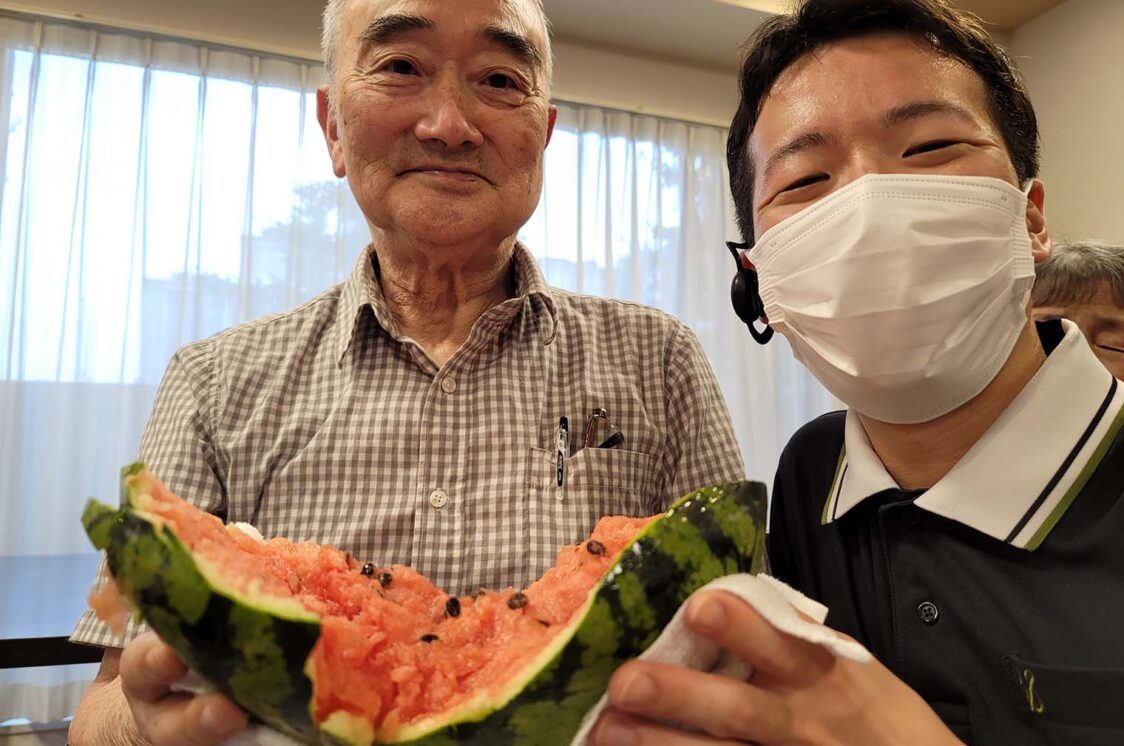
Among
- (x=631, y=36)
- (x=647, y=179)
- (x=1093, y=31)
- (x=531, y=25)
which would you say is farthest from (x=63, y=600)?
(x=1093, y=31)

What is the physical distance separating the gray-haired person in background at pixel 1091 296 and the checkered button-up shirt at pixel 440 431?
4.15 feet

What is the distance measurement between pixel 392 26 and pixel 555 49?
13.9ft

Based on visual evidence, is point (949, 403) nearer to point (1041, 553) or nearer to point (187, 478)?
point (1041, 553)

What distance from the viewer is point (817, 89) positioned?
1387mm

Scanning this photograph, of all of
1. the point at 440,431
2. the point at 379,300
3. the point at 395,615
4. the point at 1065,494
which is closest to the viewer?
the point at 395,615

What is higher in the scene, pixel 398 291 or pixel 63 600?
pixel 398 291

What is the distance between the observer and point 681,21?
523cm

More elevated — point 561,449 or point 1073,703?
point 561,449

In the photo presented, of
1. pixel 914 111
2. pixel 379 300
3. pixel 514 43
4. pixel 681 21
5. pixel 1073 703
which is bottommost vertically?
pixel 1073 703

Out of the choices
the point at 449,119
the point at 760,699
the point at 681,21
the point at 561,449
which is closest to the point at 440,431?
the point at 561,449

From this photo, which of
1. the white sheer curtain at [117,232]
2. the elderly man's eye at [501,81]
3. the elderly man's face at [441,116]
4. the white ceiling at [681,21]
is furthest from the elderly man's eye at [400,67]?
the white ceiling at [681,21]

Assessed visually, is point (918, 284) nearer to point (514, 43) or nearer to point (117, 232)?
point (514, 43)

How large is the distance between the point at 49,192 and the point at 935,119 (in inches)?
189

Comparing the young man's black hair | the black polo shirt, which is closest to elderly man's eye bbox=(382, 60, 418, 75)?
the young man's black hair
